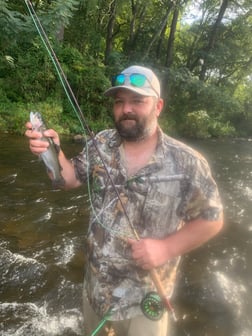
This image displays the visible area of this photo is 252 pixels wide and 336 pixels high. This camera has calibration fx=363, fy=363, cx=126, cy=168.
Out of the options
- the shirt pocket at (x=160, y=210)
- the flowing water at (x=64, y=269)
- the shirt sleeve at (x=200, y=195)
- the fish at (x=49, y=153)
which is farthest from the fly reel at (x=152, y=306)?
the flowing water at (x=64, y=269)

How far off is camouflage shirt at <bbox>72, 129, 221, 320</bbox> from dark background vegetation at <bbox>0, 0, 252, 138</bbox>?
10.4 metres

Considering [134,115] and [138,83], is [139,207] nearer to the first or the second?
[134,115]

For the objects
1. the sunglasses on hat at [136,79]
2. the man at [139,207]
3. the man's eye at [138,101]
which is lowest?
the man at [139,207]

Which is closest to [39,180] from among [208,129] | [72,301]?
[72,301]

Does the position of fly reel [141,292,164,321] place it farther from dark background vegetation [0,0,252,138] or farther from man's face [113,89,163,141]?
dark background vegetation [0,0,252,138]

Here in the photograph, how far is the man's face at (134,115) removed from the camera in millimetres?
2426

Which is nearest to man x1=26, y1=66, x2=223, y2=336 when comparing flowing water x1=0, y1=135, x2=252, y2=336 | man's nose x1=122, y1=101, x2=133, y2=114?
man's nose x1=122, y1=101, x2=133, y2=114

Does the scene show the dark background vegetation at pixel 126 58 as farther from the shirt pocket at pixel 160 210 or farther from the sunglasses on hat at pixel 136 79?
the shirt pocket at pixel 160 210

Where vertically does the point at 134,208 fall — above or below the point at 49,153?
below

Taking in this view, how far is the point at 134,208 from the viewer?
242 cm

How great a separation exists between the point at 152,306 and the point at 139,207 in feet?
2.18

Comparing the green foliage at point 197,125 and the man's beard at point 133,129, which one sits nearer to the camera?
the man's beard at point 133,129

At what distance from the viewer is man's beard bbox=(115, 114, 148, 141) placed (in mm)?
2424

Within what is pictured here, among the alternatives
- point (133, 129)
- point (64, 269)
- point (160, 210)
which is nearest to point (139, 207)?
point (160, 210)
